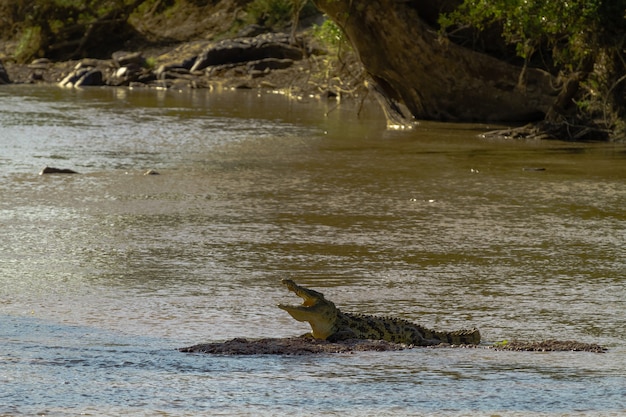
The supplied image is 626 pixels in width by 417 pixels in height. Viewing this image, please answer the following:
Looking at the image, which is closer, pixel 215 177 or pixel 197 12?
pixel 215 177

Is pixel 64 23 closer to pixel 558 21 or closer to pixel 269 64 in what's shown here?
pixel 269 64

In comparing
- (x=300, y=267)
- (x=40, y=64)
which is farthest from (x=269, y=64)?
(x=300, y=267)

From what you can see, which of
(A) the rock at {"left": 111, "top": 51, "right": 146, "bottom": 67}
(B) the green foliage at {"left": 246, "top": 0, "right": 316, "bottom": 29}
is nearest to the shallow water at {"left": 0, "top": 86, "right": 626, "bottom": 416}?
(A) the rock at {"left": 111, "top": 51, "right": 146, "bottom": 67}

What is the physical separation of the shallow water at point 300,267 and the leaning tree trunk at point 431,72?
2.70 meters

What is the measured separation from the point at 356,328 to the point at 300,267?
2.42m

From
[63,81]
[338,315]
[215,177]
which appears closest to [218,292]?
[338,315]

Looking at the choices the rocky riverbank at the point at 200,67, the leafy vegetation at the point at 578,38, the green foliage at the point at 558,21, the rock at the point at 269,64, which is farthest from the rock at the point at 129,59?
the green foliage at the point at 558,21

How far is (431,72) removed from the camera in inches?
840

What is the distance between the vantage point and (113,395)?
503cm

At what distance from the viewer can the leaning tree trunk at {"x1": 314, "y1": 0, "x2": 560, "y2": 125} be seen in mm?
20469

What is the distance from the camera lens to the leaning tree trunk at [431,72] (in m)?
20.5

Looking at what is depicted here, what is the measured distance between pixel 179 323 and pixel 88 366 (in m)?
1.33

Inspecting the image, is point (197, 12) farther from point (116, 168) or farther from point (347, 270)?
point (347, 270)

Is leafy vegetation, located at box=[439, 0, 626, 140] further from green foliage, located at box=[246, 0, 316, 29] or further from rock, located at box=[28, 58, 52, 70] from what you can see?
rock, located at box=[28, 58, 52, 70]
